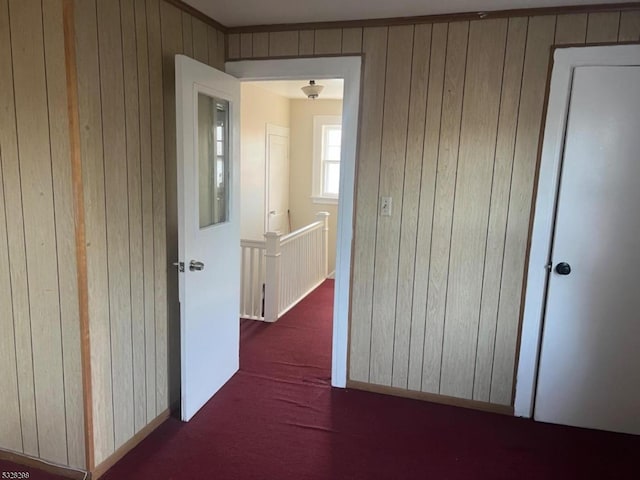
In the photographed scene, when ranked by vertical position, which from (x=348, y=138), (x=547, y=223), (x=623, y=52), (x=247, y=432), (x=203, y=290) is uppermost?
(x=623, y=52)

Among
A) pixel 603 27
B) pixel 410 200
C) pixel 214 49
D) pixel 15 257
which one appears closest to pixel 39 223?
pixel 15 257

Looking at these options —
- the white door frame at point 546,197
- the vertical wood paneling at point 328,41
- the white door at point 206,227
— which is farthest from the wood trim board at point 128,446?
the vertical wood paneling at point 328,41

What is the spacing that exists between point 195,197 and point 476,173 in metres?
1.56

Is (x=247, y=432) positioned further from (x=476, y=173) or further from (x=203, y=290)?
(x=476, y=173)

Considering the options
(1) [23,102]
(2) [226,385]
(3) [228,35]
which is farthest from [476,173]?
(1) [23,102]

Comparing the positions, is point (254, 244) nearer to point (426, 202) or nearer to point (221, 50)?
point (221, 50)

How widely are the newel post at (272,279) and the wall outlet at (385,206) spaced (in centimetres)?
150

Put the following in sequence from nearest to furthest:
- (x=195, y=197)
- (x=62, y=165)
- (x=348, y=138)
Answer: (x=62, y=165)
(x=195, y=197)
(x=348, y=138)

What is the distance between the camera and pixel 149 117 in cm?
227

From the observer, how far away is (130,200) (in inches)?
85.7

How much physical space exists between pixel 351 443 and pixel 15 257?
1.84 metres

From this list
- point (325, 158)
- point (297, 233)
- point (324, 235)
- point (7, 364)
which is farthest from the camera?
point (325, 158)

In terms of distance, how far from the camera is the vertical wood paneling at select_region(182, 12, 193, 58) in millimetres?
2482

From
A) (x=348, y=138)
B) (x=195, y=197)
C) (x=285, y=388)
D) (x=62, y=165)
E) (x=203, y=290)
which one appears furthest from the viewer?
(x=285, y=388)
